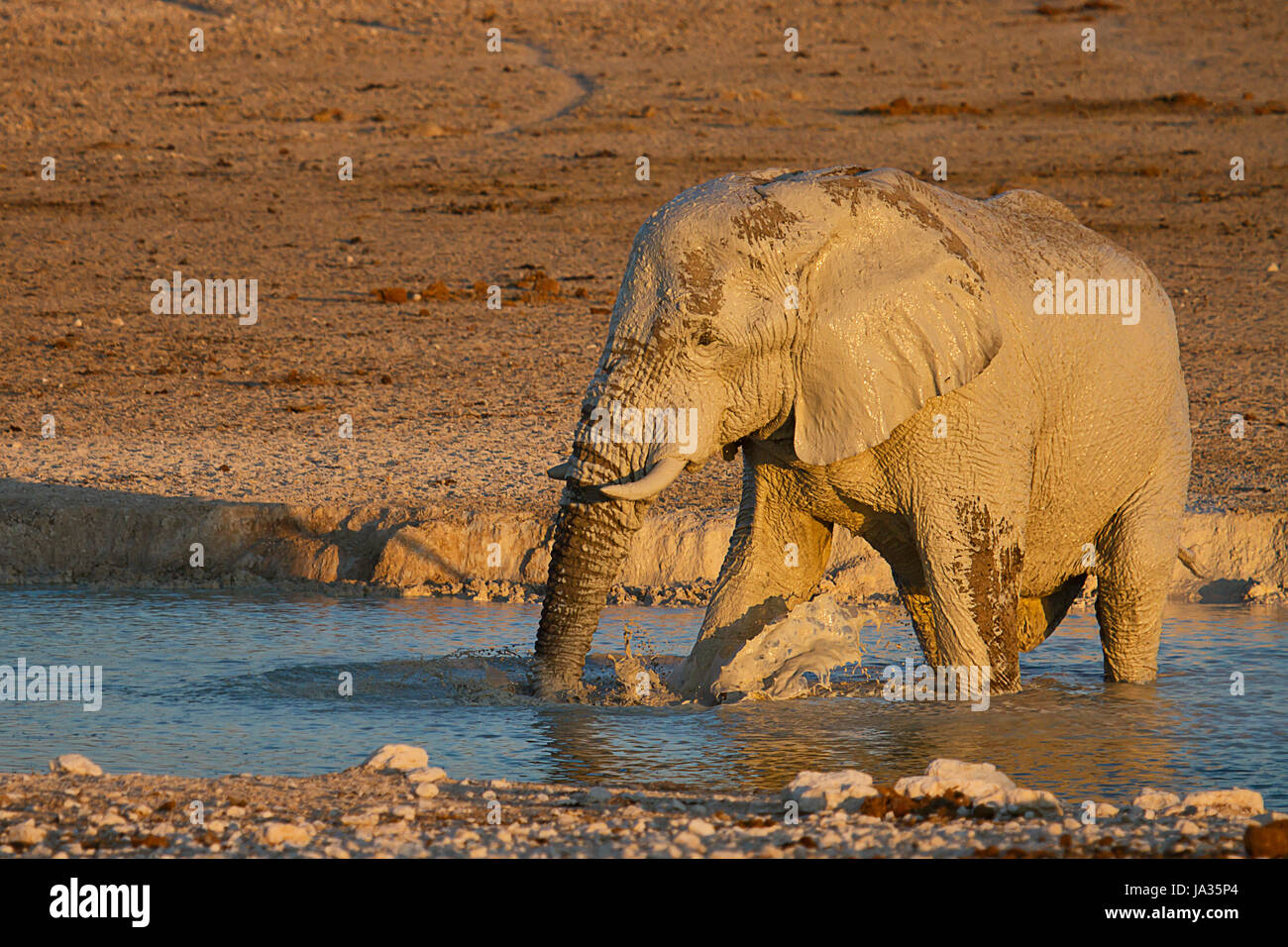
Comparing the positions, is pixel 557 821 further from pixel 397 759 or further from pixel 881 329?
pixel 881 329

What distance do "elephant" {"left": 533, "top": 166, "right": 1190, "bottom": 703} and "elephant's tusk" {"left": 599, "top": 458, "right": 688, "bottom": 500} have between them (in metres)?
0.01

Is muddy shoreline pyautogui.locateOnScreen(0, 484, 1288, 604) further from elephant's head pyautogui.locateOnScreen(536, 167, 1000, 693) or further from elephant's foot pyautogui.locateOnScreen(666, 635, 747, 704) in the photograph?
elephant's head pyautogui.locateOnScreen(536, 167, 1000, 693)

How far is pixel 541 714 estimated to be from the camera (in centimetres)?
702

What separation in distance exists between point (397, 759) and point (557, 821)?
3.14ft

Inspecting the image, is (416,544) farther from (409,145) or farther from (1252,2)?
(1252,2)

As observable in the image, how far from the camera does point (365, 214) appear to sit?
1934cm

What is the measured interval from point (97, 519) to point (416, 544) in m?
1.61

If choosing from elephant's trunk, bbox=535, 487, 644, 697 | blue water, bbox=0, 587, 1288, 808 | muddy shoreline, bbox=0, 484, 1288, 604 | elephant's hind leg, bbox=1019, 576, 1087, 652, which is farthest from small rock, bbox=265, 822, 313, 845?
muddy shoreline, bbox=0, 484, 1288, 604

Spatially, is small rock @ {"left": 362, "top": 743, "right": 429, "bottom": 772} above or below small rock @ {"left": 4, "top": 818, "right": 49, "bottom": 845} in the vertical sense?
above

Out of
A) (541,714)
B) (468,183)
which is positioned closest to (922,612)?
(541,714)

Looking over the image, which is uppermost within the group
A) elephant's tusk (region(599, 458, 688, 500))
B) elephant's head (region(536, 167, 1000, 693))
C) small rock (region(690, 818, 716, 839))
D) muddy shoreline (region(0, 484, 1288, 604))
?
elephant's head (region(536, 167, 1000, 693))

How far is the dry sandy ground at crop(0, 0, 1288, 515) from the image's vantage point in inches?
470
